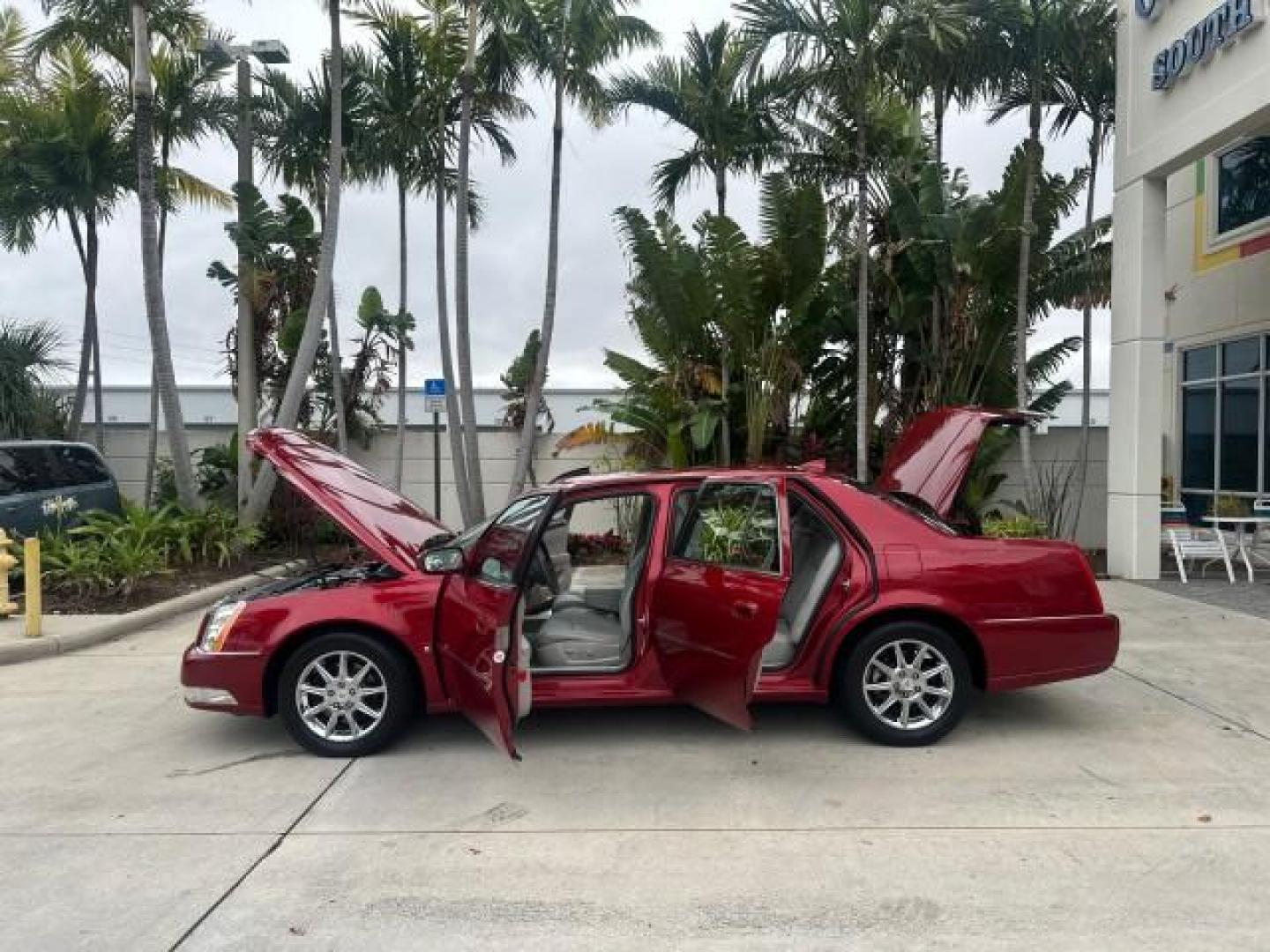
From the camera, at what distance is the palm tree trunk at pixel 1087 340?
1350cm

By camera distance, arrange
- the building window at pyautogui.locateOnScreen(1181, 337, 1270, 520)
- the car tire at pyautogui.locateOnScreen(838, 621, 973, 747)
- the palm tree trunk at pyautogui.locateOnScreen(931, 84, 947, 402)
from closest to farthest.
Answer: the car tire at pyautogui.locateOnScreen(838, 621, 973, 747)
the palm tree trunk at pyautogui.locateOnScreen(931, 84, 947, 402)
the building window at pyautogui.locateOnScreen(1181, 337, 1270, 520)

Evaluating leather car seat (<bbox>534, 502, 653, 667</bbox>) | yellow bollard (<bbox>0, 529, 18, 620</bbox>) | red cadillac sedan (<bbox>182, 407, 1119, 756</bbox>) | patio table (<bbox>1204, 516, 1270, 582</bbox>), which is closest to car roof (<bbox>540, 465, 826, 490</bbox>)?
red cadillac sedan (<bbox>182, 407, 1119, 756</bbox>)

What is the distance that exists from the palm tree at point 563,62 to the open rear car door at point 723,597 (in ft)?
29.9

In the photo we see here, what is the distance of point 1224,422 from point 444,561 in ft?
47.6

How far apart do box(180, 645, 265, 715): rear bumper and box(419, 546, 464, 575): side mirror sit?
99 centimetres

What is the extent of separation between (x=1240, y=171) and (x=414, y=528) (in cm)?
1468

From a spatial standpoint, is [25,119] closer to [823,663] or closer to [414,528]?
[414,528]

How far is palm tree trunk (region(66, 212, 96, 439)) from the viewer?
50.8 ft

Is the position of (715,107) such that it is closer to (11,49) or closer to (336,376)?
(336,376)

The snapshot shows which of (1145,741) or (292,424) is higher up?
(292,424)

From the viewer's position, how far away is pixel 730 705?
455cm

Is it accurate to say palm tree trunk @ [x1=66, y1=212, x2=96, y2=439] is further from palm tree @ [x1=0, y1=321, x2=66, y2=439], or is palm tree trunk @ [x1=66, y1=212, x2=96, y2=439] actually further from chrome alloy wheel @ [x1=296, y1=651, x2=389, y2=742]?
chrome alloy wheel @ [x1=296, y1=651, x2=389, y2=742]

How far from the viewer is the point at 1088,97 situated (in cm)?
1302

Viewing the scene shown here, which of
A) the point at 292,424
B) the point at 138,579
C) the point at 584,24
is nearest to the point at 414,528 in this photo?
the point at 138,579
